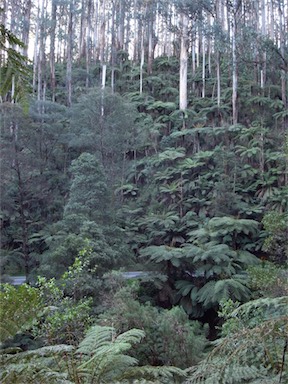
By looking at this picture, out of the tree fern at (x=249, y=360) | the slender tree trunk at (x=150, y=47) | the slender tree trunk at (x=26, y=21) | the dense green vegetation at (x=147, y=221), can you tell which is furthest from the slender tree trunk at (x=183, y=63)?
the tree fern at (x=249, y=360)

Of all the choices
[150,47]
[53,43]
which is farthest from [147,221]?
[53,43]

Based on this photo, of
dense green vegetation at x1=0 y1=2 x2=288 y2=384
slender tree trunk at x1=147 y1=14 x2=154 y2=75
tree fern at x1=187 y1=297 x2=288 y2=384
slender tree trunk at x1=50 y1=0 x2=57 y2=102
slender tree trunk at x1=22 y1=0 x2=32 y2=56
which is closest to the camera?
tree fern at x1=187 y1=297 x2=288 y2=384

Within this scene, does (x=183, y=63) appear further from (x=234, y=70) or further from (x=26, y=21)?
(x=26, y=21)

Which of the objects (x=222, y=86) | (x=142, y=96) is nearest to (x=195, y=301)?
(x=142, y=96)

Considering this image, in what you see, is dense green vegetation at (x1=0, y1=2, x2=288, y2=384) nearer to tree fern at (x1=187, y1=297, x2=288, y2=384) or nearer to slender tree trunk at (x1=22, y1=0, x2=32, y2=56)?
tree fern at (x1=187, y1=297, x2=288, y2=384)

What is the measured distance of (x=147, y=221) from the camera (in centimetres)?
1144

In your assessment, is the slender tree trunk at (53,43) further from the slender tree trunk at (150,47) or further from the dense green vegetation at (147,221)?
the slender tree trunk at (150,47)

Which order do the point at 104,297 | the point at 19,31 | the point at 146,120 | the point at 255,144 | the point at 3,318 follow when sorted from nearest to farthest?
the point at 3,318 < the point at 104,297 < the point at 255,144 < the point at 146,120 < the point at 19,31

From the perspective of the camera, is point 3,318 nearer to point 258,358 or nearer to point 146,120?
point 258,358

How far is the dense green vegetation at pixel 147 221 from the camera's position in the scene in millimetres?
4973

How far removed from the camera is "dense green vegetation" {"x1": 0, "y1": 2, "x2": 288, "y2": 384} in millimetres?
4973

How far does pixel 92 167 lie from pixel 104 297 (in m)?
3.68

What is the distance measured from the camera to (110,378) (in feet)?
6.82

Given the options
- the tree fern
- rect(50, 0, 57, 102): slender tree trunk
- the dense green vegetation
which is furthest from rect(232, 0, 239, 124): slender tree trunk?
the tree fern
